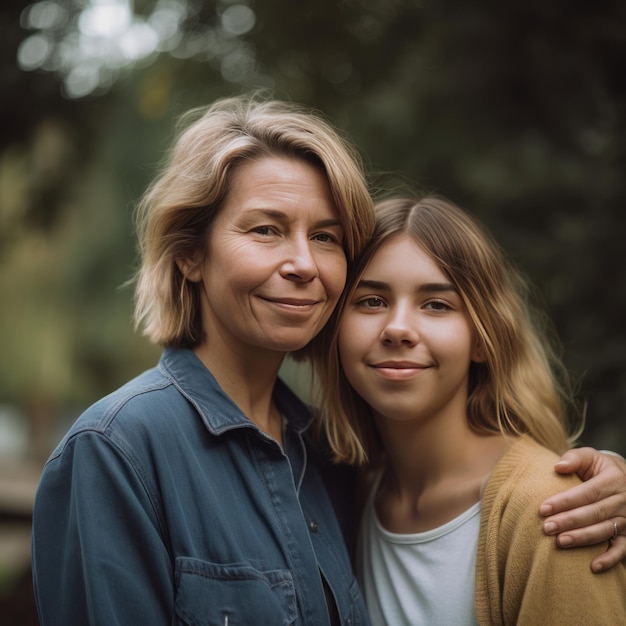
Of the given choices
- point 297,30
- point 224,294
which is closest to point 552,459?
point 224,294

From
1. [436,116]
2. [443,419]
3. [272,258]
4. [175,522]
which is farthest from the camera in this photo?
[436,116]

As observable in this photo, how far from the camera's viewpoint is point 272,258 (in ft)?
6.91

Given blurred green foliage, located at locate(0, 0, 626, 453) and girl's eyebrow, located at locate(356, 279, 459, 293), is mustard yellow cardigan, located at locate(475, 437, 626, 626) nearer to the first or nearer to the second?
girl's eyebrow, located at locate(356, 279, 459, 293)

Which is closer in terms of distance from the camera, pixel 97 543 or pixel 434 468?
pixel 97 543

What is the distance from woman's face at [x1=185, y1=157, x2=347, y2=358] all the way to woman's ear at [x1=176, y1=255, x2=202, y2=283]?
0.06ft

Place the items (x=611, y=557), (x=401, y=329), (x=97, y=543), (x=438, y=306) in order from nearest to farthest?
(x=97, y=543)
(x=611, y=557)
(x=401, y=329)
(x=438, y=306)

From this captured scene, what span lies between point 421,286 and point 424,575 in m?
0.82

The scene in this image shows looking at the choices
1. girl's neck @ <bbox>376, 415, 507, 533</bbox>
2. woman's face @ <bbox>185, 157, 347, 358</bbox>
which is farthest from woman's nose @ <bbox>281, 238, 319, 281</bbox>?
girl's neck @ <bbox>376, 415, 507, 533</bbox>

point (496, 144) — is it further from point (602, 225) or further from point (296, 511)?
point (296, 511)

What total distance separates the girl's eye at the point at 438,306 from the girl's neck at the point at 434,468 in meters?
0.35

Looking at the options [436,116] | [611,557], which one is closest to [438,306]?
[611,557]

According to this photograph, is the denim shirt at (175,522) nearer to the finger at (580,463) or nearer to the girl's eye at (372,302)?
the girl's eye at (372,302)

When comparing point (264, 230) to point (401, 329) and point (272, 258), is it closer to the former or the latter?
point (272, 258)

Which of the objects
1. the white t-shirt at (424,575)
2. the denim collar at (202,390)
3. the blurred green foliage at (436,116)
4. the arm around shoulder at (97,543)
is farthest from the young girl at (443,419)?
the arm around shoulder at (97,543)
